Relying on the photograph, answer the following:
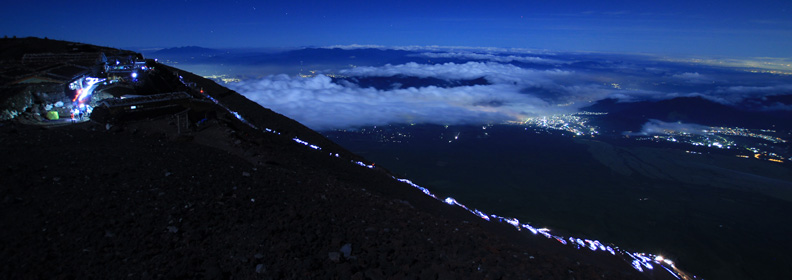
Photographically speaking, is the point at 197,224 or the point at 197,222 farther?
the point at 197,222

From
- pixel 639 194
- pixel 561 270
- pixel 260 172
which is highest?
pixel 260 172

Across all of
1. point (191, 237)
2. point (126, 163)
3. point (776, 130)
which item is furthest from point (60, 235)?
point (776, 130)

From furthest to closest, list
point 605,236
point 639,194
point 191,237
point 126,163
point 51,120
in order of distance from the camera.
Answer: point 639,194
point 605,236
point 51,120
point 126,163
point 191,237

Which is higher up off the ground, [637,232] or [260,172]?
[260,172]

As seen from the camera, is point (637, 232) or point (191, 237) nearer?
point (191, 237)

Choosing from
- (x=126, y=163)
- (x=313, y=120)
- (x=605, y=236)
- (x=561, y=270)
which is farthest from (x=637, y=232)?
(x=313, y=120)

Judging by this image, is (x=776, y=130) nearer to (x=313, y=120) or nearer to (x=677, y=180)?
(x=677, y=180)

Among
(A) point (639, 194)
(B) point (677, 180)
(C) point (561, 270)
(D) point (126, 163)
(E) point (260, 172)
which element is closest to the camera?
(C) point (561, 270)
